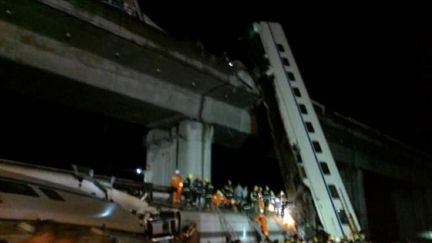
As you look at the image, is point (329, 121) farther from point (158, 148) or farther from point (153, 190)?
point (153, 190)

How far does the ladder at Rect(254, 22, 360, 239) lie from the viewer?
1548 centimetres

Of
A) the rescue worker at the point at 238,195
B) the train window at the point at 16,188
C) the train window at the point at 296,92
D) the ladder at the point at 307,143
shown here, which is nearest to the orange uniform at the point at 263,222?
the rescue worker at the point at 238,195

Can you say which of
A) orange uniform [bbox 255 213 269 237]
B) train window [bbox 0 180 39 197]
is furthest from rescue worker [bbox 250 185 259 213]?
train window [bbox 0 180 39 197]

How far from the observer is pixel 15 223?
4.87 m

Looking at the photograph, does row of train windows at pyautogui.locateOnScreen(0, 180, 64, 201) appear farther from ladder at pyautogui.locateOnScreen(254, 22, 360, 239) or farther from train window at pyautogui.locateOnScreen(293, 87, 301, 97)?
train window at pyautogui.locateOnScreen(293, 87, 301, 97)

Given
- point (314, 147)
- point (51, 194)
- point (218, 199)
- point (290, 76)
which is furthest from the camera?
point (290, 76)

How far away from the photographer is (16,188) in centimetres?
566

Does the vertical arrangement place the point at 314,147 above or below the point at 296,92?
below

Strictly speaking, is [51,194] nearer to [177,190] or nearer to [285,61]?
Result: [177,190]

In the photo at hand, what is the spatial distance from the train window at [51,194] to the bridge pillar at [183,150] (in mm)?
9725

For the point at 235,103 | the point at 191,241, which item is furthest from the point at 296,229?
the point at 191,241

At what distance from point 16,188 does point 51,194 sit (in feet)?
1.75

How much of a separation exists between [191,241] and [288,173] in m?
7.87

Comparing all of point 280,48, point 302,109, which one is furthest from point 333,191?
point 280,48
